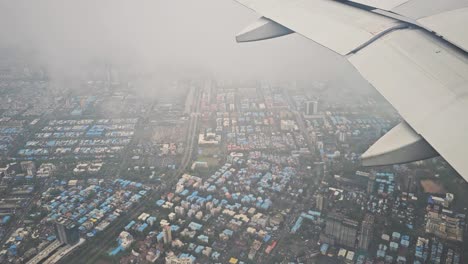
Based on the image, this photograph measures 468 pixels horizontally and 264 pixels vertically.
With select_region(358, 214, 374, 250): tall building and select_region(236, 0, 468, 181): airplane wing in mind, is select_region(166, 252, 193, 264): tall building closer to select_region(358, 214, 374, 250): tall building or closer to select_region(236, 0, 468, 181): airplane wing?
select_region(358, 214, 374, 250): tall building

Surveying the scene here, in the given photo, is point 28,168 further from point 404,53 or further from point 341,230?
point 404,53

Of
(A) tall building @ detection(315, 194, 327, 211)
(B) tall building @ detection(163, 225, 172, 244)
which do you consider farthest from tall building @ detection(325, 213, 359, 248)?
(B) tall building @ detection(163, 225, 172, 244)

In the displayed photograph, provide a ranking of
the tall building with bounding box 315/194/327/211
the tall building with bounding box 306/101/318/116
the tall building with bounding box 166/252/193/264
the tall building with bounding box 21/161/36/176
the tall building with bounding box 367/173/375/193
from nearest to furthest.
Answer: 1. the tall building with bounding box 166/252/193/264
2. the tall building with bounding box 315/194/327/211
3. the tall building with bounding box 367/173/375/193
4. the tall building with bounding box 21/161/36/176
5. the tall building with bounding box 306/101/318/116

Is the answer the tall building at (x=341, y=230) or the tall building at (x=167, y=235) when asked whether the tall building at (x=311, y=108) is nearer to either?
the tall building at (x=341, y=230)

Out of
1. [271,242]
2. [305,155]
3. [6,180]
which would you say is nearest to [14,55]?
[6,180]

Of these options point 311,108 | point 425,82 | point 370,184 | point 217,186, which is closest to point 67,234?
point 217,186
